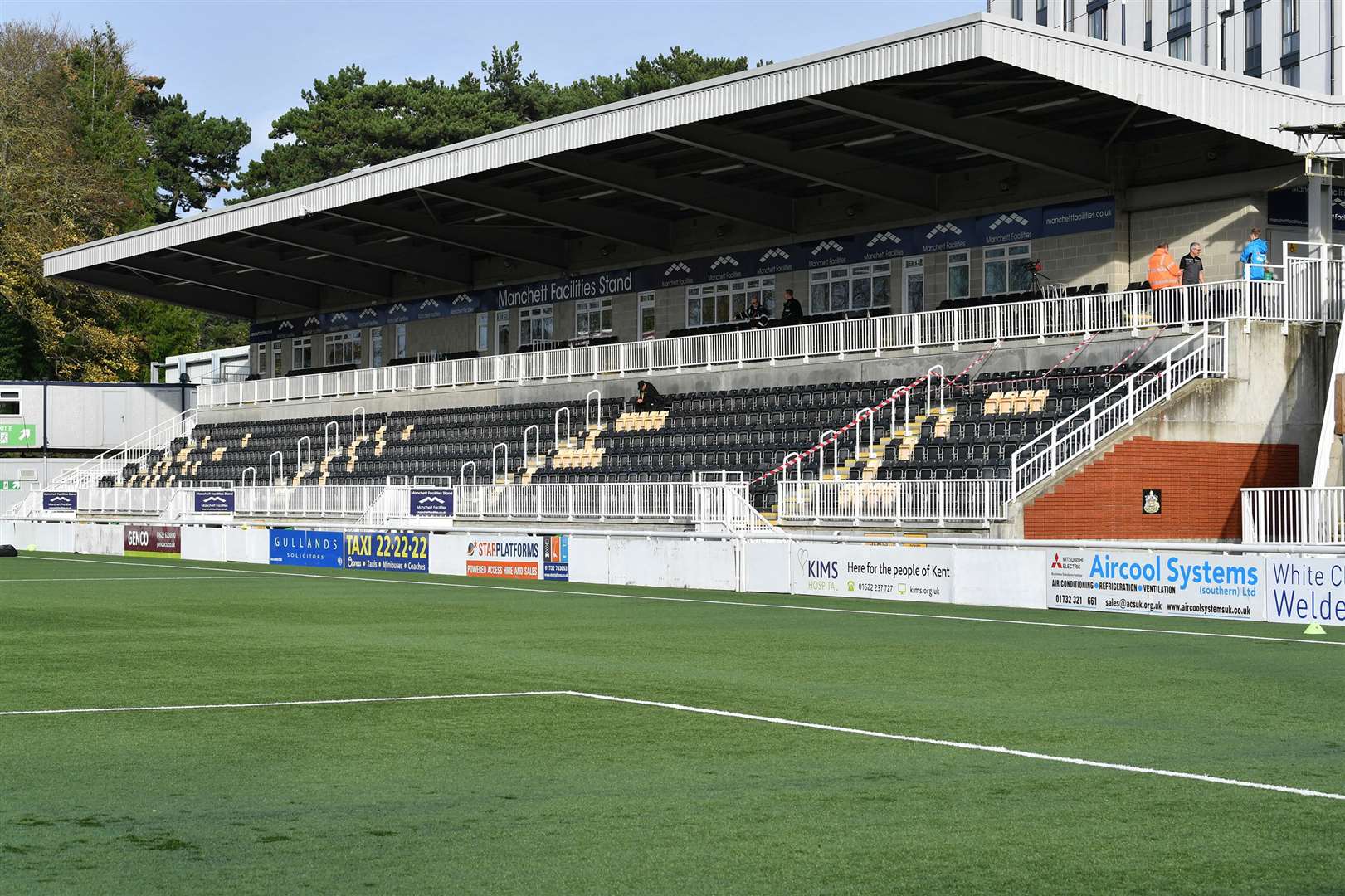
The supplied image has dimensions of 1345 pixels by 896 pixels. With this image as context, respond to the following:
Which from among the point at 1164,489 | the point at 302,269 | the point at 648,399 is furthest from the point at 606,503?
the point at 302,269

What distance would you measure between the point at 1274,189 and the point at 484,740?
3020 centimetres

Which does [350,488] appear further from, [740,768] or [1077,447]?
[740,768]

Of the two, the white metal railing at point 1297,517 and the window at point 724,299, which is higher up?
the window at point 724,299

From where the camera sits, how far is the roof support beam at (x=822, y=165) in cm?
4094

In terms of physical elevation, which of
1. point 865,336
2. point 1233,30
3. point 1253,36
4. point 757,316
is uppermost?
point 1233,30

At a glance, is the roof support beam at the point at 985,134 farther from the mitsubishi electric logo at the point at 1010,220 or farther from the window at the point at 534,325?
the window at the point at 534,325

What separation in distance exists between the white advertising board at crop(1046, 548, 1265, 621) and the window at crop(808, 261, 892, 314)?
22046mm

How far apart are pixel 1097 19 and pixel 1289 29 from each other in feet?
48.7

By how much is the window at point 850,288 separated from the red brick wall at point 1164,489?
45.9ft

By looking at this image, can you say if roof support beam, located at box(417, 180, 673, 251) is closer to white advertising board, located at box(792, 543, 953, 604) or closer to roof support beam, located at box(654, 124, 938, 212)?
roof support beam, located at box(654, 124, 938, 212)

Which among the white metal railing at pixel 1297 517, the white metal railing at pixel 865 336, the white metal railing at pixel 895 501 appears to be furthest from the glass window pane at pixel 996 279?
the white metal railing at pixel 1297 517

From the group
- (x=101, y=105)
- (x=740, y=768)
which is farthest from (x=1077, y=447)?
(x=101, y=105)

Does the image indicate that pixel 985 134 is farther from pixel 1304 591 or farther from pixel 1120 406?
pixel 1304 591

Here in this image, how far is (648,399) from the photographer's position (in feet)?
146
